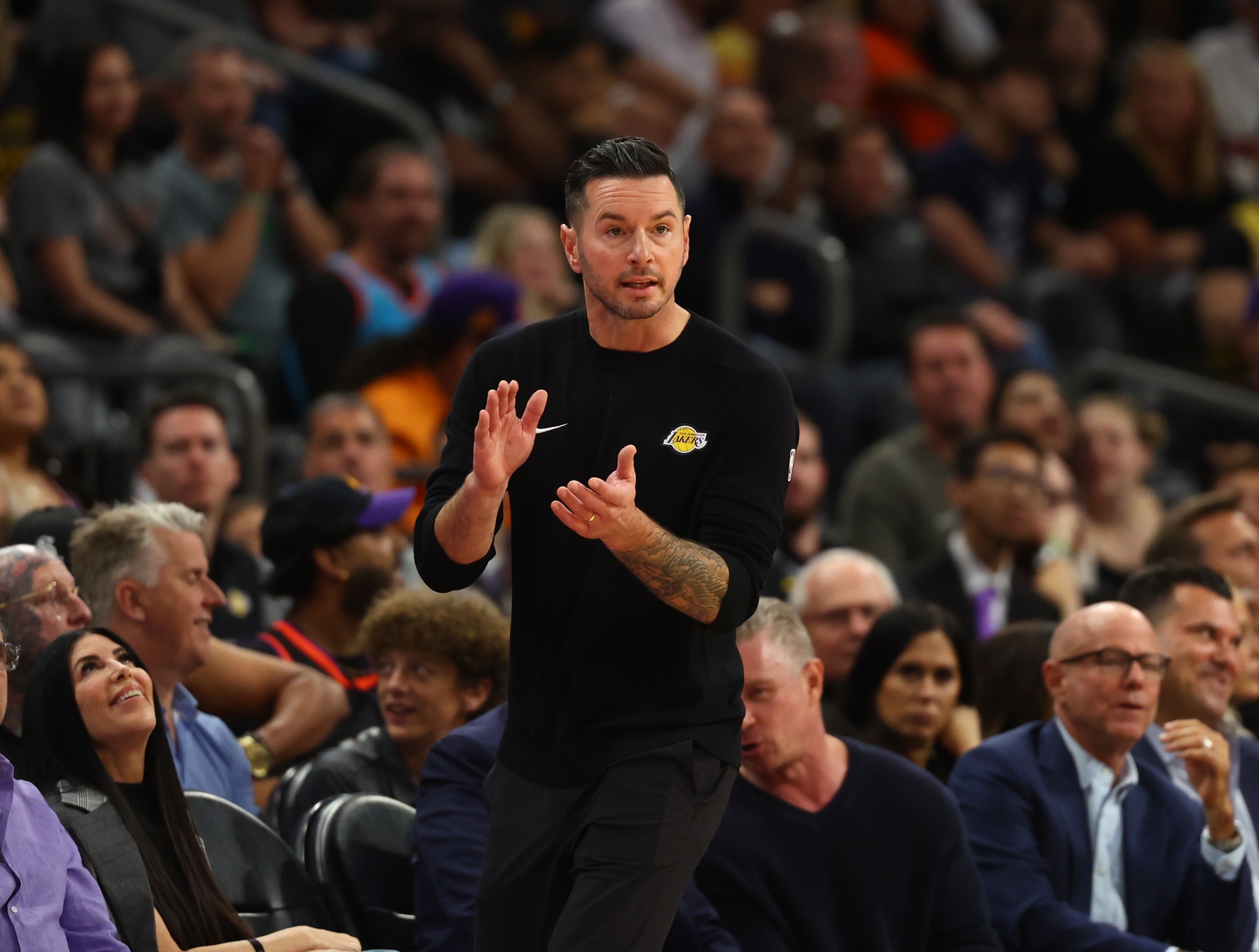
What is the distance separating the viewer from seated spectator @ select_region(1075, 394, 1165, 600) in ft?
26.4

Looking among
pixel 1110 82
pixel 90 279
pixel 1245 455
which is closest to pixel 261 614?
pixel 90 279

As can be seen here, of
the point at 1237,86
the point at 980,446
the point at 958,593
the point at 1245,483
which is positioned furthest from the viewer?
the point at 1237,86

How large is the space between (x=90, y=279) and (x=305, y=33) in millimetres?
2566

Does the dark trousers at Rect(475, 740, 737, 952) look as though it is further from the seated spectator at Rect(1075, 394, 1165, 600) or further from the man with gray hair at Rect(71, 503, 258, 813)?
the seated spectator at Rect(1075, 394, 1165, 600)

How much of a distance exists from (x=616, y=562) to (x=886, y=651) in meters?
2.38

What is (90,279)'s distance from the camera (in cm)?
737

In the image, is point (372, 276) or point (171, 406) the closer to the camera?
point (171, 406)

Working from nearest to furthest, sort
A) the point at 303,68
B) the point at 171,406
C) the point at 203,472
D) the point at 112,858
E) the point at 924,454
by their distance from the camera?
the point at 112,858 → the point at 203,472 → the point at 171,406 → the point at 924,454 → the point at 303,68

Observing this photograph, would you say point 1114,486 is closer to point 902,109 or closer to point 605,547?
point 902,109

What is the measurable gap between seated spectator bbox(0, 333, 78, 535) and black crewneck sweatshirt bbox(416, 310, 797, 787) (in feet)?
10.3

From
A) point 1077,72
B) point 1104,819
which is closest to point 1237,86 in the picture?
point 1077,72

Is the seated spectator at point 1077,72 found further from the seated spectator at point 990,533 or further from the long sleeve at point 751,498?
the long sleeve at point 751,498

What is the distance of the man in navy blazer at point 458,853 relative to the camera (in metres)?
3.96

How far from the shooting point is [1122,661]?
15.0ft
